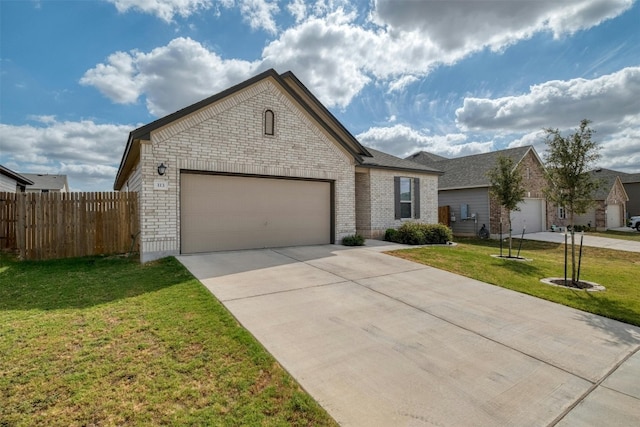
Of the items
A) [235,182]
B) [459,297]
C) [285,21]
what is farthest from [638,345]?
[285,21]

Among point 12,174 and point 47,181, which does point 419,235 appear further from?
point 47,181

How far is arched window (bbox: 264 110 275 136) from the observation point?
994cm

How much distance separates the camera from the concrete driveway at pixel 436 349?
2.62m

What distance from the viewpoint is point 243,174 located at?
31.4ft

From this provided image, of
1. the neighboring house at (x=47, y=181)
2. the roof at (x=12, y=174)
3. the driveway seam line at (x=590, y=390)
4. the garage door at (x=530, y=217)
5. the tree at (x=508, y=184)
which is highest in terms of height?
the neighboring house at (x=47, y=181)

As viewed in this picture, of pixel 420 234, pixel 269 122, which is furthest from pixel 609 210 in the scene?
pixel 269 122

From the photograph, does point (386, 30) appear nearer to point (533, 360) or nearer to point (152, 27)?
point (152, 27)

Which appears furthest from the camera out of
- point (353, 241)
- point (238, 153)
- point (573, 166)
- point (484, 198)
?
point (484, 198)

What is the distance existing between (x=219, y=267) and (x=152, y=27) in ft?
28.7

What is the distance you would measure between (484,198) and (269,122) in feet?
49.3

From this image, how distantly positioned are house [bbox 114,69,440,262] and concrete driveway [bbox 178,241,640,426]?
2.45 m

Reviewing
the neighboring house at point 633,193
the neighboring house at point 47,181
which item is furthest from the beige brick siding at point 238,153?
the neighboring house at point 633,193

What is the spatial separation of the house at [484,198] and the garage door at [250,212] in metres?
12.1

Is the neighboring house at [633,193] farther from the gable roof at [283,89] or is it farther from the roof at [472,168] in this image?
the gable roof at [283,89]
